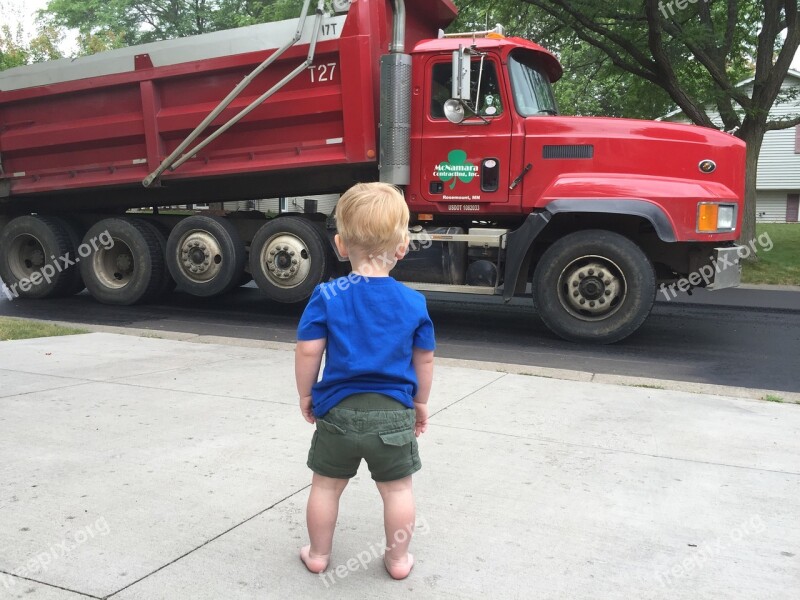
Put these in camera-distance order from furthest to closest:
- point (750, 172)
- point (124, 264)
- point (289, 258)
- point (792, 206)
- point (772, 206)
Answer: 1. point (772, 206)
2. point (792, 206)
3. point (750, 172)
4. point (124, 264)
5. point (289, 258)

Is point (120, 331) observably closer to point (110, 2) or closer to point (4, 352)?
point (4, 352)

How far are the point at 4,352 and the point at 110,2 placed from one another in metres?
36.0

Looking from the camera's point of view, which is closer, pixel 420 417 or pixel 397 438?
pixel 397 438

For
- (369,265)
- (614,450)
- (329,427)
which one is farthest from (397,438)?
(614,450)

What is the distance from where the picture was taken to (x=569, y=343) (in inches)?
299

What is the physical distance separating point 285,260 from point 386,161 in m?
1.75

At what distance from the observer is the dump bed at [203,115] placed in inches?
307

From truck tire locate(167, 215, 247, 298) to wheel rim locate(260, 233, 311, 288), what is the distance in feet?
1.56

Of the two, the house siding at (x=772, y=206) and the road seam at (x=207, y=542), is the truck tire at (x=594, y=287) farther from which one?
the house siding at (x=772, y=206)

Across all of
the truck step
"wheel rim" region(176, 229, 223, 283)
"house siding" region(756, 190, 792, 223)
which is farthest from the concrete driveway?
"house siding" region(756, 190, 792, 223)

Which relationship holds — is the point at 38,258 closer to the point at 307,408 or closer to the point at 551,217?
the point at 551,217

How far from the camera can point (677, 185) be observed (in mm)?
7016

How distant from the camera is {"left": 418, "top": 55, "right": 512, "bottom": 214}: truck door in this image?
299 inches

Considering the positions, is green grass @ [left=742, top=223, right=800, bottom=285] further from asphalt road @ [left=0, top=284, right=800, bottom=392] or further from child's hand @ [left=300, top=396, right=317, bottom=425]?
child's hand @ [left=300, top=396, right=317, bottom=425]
